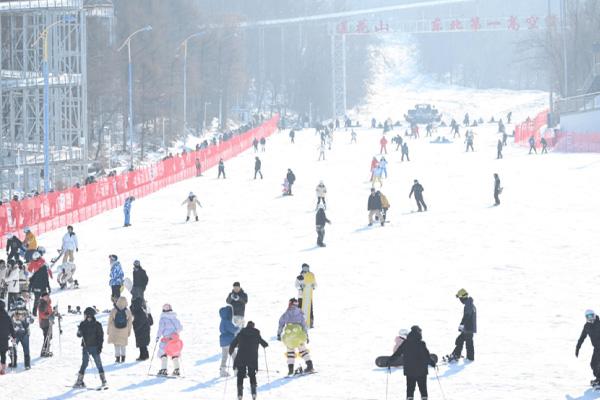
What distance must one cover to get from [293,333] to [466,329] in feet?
9.15

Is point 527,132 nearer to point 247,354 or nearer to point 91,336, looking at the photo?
point 91,336

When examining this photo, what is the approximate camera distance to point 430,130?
9406 cm

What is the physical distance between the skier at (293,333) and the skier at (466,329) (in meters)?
2.35

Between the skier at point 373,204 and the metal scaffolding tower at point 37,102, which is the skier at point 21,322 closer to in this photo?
the skier at point 373,204

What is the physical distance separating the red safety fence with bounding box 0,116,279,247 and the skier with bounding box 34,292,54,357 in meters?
17.2

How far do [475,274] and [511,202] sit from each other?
15956mm

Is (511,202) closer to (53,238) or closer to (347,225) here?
(347,225)

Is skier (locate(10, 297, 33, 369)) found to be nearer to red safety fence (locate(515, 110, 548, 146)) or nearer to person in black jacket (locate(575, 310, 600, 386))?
person in black jacket (locate(575, 310, 600, 386))

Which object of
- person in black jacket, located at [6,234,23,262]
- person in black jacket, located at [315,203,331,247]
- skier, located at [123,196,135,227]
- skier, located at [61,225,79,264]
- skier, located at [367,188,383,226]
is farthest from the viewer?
skier, located at [123,196,135,227]

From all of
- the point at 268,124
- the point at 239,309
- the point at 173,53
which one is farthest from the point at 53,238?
the point at 173,53

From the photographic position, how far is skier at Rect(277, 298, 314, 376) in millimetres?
20261

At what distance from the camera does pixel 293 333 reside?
66.4 ft

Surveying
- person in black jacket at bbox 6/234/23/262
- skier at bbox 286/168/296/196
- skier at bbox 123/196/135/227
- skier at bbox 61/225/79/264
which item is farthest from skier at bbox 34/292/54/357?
skier at bbox 286/168/296/196

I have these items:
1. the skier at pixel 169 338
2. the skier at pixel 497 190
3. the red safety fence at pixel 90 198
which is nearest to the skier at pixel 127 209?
the red safety fence at pixel 90 198
